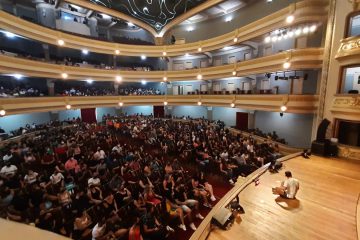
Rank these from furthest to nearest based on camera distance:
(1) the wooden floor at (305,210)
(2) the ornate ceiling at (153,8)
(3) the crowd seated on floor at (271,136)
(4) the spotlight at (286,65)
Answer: (2) the ornate ceiling at (153,8) → (3) the crowd seated on floor at (271,136) → (4) the spotlight at (286,65) → (1) the wooden floor at (305,210)

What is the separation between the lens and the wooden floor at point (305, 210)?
4.09m

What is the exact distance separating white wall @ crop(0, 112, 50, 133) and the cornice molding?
9.69 feet

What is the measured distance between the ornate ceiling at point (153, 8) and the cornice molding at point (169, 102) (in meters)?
8.13

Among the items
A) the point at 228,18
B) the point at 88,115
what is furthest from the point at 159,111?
the point at 228,18

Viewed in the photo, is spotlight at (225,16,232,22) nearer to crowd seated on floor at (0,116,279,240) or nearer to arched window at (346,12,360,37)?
arched window at (346,12,360,37)

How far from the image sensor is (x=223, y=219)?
4.15 metres

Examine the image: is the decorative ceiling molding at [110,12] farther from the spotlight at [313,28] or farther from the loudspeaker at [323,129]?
the loudspeaker at [323,129]

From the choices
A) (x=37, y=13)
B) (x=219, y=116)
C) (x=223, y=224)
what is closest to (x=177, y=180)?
(x=223, y=224)

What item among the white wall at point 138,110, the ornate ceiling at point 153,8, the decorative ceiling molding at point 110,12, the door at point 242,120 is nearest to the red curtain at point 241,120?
the door at point 242,120

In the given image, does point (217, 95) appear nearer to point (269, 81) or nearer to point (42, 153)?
point (269, 81)

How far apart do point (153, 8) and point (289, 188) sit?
18947 mm

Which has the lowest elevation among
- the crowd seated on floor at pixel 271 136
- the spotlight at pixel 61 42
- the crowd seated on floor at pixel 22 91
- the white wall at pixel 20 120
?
the crowd seated on floor at pixel 271 136

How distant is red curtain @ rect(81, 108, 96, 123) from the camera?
21061 mm

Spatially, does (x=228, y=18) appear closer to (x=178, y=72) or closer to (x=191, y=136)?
(x=178, y=72)
